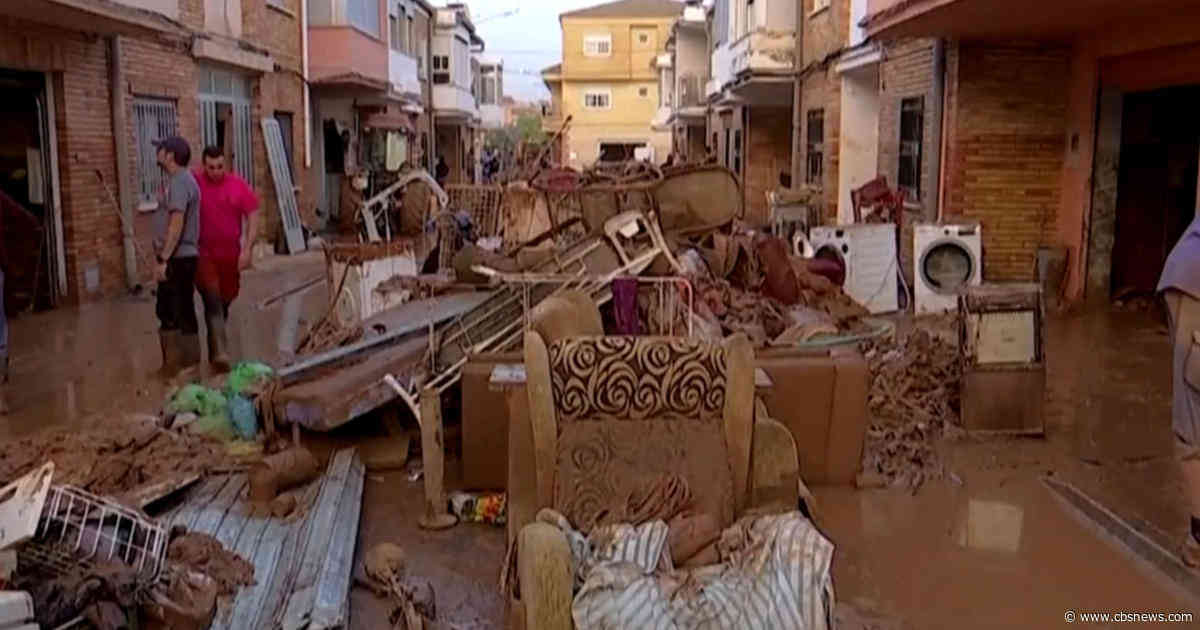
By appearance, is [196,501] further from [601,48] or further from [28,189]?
[601,48]

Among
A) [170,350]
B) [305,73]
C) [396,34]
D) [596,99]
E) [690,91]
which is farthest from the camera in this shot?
[596,99]

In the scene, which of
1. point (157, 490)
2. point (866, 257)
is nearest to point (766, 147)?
point (866, 257)

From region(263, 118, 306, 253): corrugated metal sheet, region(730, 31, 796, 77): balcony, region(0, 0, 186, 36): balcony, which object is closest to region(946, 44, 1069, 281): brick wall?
region(730, 31, 796, 77): balcony

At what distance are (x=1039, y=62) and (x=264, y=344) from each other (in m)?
8.05

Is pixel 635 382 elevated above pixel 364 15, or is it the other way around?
pixel 364 15

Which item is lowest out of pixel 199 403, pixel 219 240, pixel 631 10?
pixel 199 403

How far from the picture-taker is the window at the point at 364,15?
21739 mm

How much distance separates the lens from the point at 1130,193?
11.4 meters

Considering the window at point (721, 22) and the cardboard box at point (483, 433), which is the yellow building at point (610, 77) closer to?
the window at point (721, 22)

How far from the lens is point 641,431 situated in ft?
13.5

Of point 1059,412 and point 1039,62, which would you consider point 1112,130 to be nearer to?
point 1039,62

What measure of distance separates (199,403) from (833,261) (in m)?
6.52

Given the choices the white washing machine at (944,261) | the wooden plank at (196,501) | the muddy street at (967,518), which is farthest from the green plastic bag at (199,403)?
the white washing machine at (944,261)

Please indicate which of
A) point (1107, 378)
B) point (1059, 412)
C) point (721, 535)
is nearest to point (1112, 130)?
point (1107, 378)
